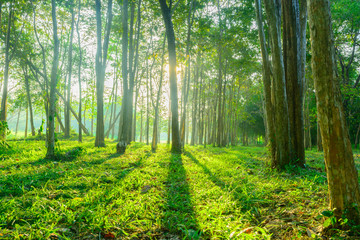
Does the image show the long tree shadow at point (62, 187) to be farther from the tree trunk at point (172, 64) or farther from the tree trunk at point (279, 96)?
the tree trunk at point (172, 64)

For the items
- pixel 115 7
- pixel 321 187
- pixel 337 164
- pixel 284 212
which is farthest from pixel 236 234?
pixel 115 7

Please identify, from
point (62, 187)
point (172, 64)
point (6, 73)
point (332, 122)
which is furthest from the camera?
point (6, 73)

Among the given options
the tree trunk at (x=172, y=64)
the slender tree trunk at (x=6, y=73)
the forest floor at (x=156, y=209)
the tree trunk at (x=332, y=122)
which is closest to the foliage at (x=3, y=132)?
the slender tree trunk at (x=6, y=73)

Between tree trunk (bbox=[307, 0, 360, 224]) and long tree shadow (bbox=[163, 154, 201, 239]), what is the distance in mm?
1480

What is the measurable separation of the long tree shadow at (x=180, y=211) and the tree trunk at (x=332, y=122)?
1.48 m

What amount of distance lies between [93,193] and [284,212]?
2783mm

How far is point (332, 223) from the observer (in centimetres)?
179

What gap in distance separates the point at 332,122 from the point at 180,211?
2.08 meters

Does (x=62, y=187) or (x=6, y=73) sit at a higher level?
(x=6, y=73)

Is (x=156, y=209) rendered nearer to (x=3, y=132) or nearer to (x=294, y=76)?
(x=294, y=76)

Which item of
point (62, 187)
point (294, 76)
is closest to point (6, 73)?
point (62, 187)

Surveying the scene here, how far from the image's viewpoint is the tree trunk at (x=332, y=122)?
1.86 metres

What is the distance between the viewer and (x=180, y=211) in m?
2.62

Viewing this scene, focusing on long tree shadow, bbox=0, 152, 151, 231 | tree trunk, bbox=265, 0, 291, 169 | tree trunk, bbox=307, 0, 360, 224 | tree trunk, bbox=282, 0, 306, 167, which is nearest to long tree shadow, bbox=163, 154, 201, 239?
long tree shadow, bbox=0, 152, 151, 231
